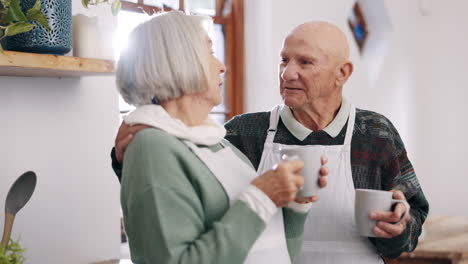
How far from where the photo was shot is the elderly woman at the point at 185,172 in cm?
96

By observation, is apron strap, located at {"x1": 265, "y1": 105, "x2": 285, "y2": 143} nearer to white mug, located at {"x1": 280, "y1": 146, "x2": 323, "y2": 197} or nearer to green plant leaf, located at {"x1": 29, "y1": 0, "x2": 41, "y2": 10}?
white mug, located at {"x1": 280, "y1": 146, "x2": 323, "y2": 197}

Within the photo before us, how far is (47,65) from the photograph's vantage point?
1491mm

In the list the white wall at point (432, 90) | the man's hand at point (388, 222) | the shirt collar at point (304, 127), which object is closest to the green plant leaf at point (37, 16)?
the shirt collar at point (304, 127)

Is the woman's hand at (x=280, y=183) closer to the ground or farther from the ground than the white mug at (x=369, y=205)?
farther from the ground

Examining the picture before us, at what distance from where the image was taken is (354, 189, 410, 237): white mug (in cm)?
127

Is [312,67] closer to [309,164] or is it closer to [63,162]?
[309,164]

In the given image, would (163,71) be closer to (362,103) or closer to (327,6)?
(327,6)

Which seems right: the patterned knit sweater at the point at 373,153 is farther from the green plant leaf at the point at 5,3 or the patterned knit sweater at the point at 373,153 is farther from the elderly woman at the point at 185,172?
the green plant leaf at the point at 5,3

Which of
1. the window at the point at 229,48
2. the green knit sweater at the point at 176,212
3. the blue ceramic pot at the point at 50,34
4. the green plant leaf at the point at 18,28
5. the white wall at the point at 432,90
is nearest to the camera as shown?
the green knit sweater at the point at 176,212

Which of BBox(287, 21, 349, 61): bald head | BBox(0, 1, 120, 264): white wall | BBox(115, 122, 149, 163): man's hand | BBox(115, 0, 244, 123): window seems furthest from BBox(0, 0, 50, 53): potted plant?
BBox(115, 0, 244, 123): window

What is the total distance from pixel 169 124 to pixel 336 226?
2.16 feet

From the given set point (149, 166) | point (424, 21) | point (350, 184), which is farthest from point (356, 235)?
point (424, 21)

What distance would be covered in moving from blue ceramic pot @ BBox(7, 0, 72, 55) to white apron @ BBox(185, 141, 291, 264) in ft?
2.02

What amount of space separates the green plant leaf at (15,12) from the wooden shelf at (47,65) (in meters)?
0.08
